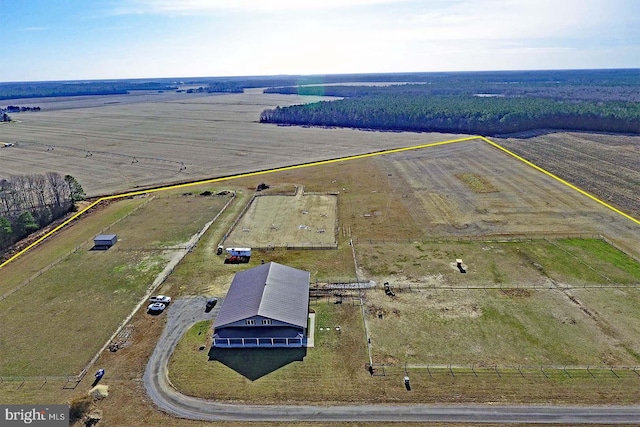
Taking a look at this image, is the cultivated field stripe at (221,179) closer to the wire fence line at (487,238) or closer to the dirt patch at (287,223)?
the dirt patch at (287,223)

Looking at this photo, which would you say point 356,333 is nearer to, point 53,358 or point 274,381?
point 274,381

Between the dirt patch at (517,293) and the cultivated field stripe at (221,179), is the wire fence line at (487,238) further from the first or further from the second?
the cultivated field stripe at (221,179)

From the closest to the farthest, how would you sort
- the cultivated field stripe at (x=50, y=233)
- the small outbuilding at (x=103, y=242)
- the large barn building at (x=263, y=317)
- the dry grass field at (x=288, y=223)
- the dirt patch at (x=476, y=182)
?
the large barn building at (x=263, y=317) → the cultivated field stripe at (x=50, y=233) → the small outbuilding at (x=103, y=242) → the dry grass field at (x=288, y=223) → the dirt patch at (x=476, y=182)

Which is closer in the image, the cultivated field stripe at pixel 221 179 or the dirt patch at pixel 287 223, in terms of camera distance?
the dirt patch at pixel 287 223

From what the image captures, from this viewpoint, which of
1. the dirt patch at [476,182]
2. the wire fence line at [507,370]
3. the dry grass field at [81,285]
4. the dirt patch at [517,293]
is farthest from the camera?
the dirt patch at [476,182]

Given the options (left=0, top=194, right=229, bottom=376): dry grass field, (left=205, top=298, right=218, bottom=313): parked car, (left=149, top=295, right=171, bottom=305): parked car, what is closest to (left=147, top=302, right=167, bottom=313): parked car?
(left=149, top=295, right=171, bottom=305): parked car

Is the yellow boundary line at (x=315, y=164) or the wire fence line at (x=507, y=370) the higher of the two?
the yellow boundary line at (x=315, y=164)

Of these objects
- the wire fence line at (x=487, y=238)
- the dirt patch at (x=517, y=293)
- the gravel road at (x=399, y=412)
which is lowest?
the gravel road at (x=399, y=412)

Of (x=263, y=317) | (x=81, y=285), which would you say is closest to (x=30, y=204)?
(x=81, y=285)

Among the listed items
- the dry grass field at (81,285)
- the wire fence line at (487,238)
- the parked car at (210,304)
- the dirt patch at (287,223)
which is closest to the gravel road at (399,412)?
the parked car at (210,304)
